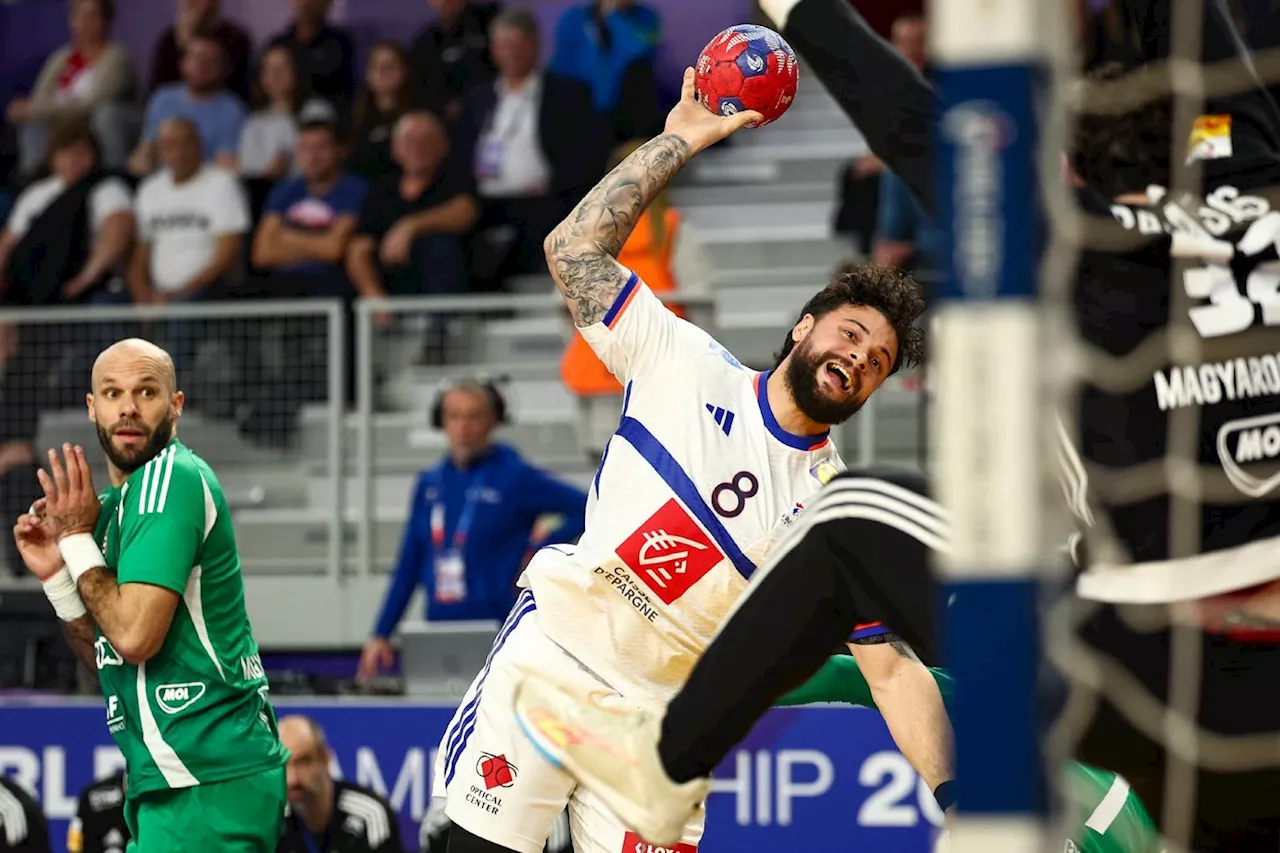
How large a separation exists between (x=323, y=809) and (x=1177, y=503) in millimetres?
5013

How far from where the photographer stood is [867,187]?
422 inches

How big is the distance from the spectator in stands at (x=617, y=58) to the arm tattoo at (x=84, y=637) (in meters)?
6.16

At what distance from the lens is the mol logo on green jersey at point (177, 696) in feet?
18.3

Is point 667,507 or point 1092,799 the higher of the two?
point 667,507

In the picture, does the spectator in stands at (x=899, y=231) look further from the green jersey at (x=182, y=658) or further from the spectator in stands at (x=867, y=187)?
the green jersey at (x=182, y=658)

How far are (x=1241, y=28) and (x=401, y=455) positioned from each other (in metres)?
5.55

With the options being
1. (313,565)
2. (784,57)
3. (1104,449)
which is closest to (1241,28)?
(784,57)

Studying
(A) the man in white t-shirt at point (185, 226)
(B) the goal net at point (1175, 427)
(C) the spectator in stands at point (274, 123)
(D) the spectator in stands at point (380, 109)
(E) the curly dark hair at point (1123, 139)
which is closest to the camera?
(B) the goal net at point (1175, 427)

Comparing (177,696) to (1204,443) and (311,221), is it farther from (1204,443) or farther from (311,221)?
(311,221)

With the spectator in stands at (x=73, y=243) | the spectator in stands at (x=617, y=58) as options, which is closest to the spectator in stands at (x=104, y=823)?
the spectator in stands at (x=73, y=243)

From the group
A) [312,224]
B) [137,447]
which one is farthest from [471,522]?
[137,447]

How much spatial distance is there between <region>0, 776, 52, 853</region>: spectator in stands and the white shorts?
3.78 meters

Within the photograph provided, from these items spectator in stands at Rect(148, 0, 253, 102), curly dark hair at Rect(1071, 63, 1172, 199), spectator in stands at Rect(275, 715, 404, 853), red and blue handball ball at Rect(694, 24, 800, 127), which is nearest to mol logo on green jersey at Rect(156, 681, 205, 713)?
red and blue handball ball at Rect(694, 24, 800, 127)

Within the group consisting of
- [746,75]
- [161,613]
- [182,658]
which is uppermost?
[746,75]
